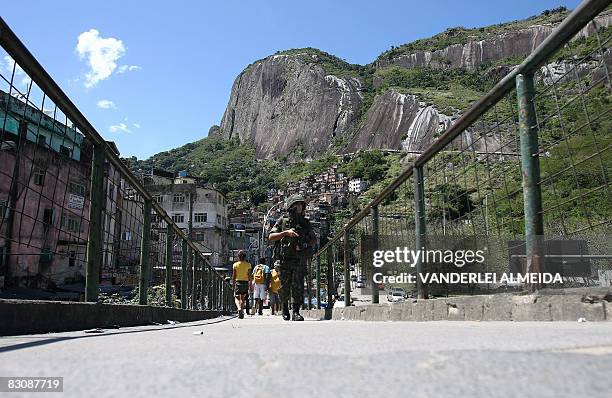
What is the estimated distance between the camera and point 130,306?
15.0 feet

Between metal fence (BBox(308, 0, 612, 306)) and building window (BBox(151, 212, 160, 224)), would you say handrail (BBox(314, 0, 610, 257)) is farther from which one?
building window (BBox(151, 212, 160, 224))

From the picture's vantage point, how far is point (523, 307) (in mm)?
3225

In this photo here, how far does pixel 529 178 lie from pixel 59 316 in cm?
303

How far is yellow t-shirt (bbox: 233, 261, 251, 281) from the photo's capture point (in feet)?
35.7

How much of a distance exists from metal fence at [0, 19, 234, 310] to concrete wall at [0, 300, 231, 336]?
223 millimetres

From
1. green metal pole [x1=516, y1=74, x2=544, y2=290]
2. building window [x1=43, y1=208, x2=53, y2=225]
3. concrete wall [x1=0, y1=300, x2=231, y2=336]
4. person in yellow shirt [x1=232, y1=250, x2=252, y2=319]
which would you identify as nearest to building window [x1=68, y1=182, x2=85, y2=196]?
building window [x1=43, y1=208, x2=53, y2=225]

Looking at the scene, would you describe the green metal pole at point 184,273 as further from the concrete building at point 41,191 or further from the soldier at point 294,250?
the concrete building at point 41,191

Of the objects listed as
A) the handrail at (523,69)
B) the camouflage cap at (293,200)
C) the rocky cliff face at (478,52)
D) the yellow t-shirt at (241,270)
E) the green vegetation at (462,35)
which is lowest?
the yellow t-shirt at (241,270)

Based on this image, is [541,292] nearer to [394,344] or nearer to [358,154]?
[394,344]

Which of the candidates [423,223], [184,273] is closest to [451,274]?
[423,223]

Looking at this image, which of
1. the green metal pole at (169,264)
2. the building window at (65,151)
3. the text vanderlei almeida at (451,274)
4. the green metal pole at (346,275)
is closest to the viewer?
the text vanderlei almeida at (451,274)

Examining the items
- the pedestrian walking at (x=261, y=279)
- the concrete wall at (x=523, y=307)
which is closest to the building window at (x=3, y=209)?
the concrete wall at (x=523, y=307)

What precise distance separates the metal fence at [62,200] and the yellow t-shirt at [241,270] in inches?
193

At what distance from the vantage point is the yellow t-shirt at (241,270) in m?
10.9
